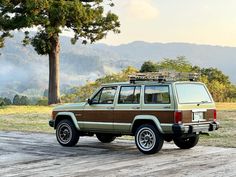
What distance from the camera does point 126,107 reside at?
1320cm

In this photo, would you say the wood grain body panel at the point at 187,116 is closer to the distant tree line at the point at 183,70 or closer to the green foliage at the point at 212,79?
the green foliage at the point at 212,79

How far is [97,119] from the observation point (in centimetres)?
1385

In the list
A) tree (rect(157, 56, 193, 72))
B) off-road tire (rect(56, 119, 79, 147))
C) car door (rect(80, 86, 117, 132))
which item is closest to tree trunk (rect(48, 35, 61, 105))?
off-road tire (rect(56, 119, 79, 147))

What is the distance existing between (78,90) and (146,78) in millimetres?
82346

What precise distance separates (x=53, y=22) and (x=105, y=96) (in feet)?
86.4

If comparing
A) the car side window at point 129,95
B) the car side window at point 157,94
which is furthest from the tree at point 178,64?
the car side window at point 157,94

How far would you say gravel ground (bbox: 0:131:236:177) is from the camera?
33.0 feet

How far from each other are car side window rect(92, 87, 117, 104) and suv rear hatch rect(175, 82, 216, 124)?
2009 millimetres

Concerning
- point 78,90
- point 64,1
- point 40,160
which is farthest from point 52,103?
point 78,90

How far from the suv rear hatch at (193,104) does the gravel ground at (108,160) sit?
934mm

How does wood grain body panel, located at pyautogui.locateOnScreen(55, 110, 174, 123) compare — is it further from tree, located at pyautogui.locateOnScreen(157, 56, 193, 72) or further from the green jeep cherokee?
tree, located at pyautogui.locateOnScreen(157, 56, 193, 72)

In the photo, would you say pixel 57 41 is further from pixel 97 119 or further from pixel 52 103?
pixel 97 119

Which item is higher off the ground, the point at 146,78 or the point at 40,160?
the point at 146,78

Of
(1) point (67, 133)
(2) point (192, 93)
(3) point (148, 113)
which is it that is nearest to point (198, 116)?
(2) point (192, 93)
